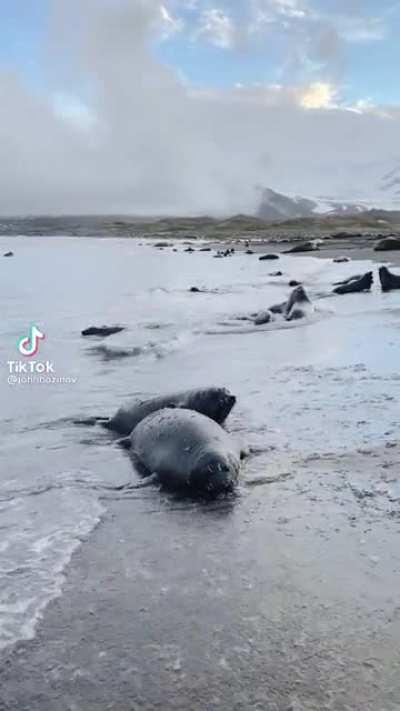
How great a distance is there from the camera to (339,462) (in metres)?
6.81

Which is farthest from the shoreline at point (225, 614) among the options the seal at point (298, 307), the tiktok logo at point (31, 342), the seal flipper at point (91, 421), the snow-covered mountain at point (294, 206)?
the snow-covered mountain at point (294, 206)

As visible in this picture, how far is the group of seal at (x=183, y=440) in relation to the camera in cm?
624

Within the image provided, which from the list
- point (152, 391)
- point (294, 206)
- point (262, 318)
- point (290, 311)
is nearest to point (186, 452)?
point (152, 391)

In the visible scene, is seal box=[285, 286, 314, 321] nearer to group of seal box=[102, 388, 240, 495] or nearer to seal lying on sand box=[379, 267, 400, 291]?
seal lying on sand box=[379, 267, 400, 291]

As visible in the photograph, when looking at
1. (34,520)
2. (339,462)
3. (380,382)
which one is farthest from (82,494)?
(380,382)

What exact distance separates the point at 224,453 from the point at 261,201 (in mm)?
189160

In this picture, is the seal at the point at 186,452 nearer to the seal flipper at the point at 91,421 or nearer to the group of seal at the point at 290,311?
the seal flipper at the point at 91,421

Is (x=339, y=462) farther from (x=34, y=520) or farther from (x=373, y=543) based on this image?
(x=34, y=520)

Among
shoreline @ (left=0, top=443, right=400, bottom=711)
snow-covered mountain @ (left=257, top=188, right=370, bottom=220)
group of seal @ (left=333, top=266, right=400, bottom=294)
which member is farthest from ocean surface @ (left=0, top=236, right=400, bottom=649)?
snow-covered mountain @ (left=257, top=188, right=370, bottom=220)

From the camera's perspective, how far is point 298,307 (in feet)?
59.6

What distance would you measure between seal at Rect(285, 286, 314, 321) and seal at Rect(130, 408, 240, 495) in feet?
34.3

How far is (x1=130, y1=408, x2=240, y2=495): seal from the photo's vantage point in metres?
6.21
